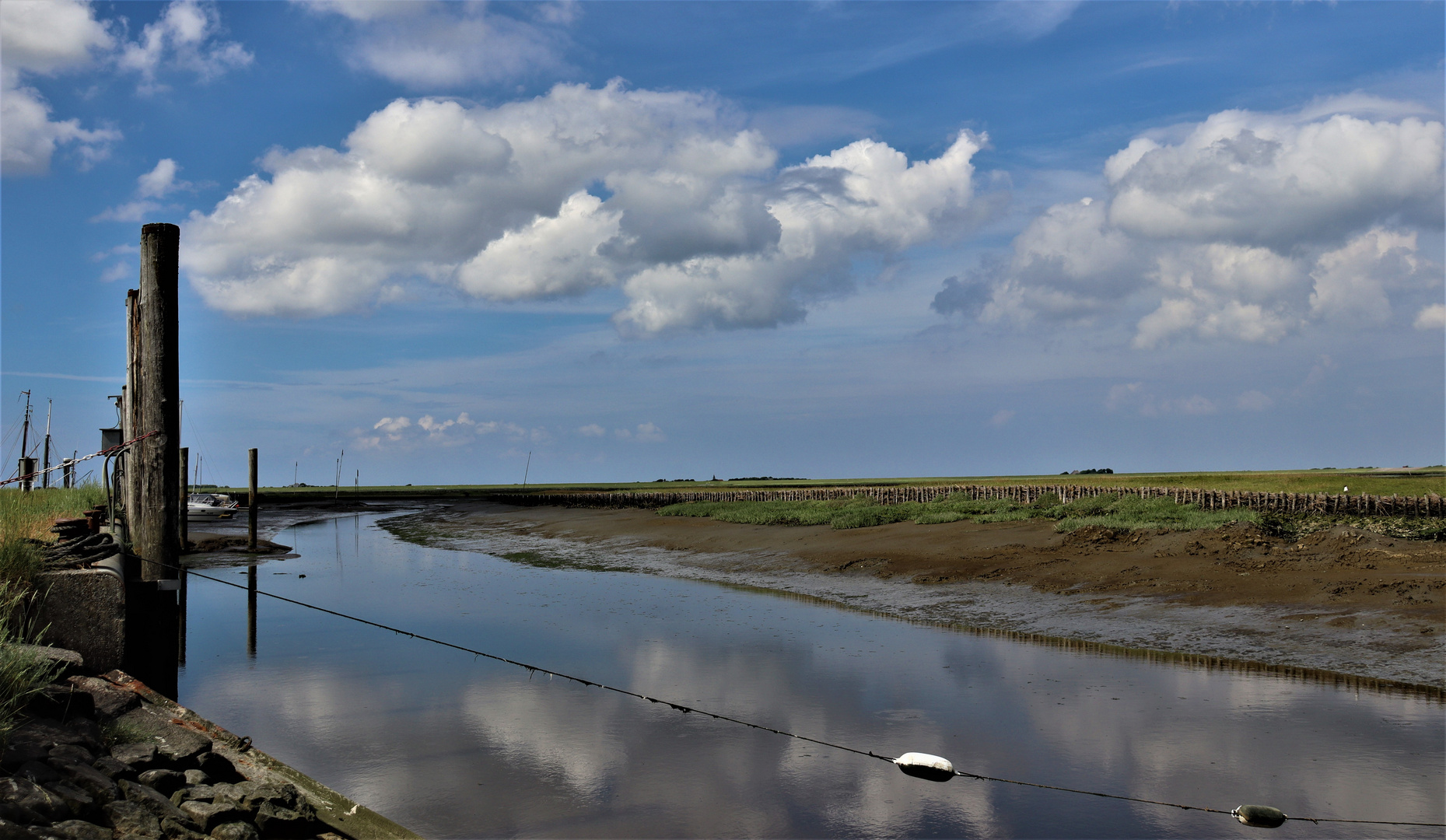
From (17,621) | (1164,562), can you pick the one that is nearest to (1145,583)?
(1164,562)

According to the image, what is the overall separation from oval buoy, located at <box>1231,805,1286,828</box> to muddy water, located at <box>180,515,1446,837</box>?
1.66 ft

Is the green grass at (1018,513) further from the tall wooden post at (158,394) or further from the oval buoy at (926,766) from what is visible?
the tall wooden post at (158,394)

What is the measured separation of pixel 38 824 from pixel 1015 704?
9.16 m

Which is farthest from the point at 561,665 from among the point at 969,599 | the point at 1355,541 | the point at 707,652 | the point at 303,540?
the point at 303,540

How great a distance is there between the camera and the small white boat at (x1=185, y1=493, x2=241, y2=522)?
59250 mm

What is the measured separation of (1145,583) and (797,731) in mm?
10960

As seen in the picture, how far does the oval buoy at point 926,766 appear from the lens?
712 centimetres

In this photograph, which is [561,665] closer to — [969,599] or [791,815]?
[791,815]

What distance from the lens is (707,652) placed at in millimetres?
14156

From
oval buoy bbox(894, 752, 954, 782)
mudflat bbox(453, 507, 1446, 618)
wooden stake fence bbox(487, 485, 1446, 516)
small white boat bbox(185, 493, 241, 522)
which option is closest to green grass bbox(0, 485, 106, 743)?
oval buoy bbox(894, 752, 954, 782)

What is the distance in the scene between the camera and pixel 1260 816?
6.79 meters

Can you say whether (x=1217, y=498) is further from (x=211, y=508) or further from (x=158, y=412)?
(x=211, y=508)

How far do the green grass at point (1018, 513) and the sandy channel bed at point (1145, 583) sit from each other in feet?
3.20

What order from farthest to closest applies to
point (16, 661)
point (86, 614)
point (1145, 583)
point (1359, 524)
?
point (1359, 524) → point (1145, 583) → point (86, 614) → point (16, 661)
